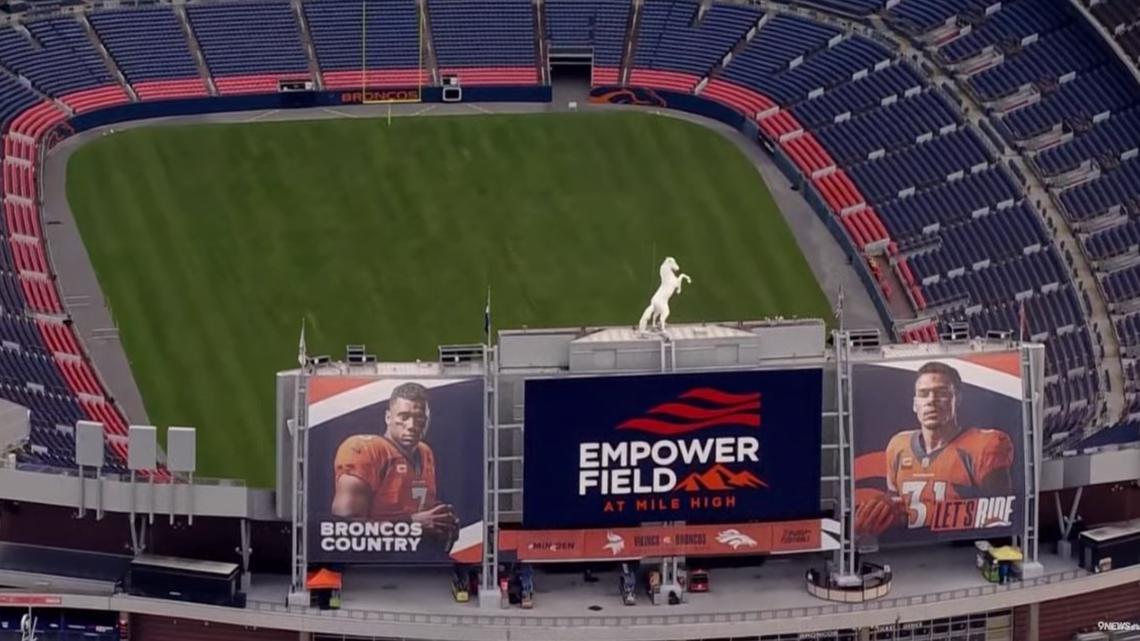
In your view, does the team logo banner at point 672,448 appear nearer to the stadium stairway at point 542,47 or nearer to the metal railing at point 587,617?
the metal railing at point 587,617

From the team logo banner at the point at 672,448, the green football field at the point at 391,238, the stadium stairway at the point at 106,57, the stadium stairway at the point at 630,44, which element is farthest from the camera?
the stadium stairway at the point at 630,44

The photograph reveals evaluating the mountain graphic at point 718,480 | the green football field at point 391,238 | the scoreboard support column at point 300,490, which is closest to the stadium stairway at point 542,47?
the green football field at point 391,238

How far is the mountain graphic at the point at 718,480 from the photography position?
249ft

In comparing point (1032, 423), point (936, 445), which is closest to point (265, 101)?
point (936, 445)

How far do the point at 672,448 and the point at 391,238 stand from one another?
110ft

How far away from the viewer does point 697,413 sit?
7519cm

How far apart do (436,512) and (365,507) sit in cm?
191

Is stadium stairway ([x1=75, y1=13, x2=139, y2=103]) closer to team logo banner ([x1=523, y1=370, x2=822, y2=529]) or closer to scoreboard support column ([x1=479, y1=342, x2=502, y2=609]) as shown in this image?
scoreboard support column ([x1=479, y1=342, x2=502, y2=609])

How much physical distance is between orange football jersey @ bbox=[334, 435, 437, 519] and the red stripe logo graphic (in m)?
5.44

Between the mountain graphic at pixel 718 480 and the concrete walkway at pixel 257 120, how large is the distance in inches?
962

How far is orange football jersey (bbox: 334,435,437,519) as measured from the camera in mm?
75062

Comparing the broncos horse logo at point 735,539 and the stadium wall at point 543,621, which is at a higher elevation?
the broncos horse logo at point 735,539

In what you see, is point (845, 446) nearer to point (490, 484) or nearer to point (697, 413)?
point (697, 413)

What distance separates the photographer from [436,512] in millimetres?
75688
